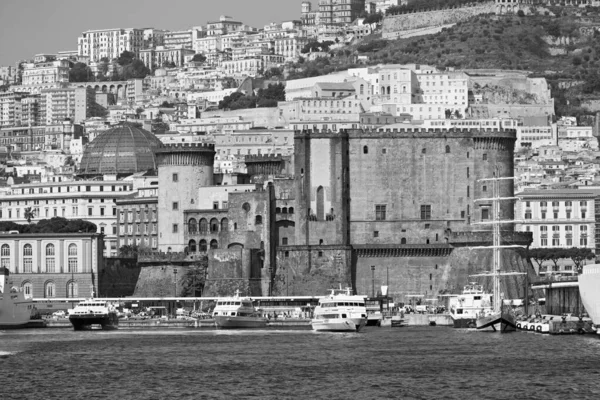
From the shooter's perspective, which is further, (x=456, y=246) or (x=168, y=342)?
(x=456, y=246)

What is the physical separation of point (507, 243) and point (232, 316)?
80.5ft

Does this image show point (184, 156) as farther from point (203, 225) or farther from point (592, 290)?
point (592, 290)

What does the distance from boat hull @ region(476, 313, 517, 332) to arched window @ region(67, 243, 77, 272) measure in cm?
4387

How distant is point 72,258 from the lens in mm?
156125

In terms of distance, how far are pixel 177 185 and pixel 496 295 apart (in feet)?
117

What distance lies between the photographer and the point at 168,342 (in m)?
114

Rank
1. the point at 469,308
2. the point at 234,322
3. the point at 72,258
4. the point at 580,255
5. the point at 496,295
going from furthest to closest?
the point at 580,255 → the point at 72,258 → the point at 234,322 → the point at 496,295 → the point at 469,308

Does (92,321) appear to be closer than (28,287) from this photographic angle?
Yes

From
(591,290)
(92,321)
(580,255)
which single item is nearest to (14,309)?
(92,321)

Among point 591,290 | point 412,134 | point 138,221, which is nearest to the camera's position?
point 591,290

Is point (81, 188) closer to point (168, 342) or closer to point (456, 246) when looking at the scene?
point (456, 246)

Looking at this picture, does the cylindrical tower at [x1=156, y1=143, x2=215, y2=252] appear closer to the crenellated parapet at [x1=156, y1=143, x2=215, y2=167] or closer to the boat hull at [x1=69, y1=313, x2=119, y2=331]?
the crenellated parapet at [x1=156, y1=143, x2=215, y2=167]

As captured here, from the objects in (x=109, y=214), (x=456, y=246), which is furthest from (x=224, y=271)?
(x=109, y=214)

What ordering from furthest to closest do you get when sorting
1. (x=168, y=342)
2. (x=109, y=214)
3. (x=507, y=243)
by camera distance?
(x=109, y=214) < (x=507, y=243) < (x=168, y=342)
